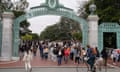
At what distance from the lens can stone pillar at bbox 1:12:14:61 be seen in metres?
24.5

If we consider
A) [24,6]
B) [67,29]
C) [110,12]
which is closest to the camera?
[110,12]

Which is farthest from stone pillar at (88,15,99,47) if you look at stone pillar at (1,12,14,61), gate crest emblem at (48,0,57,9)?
stone pillar at (1,12,14,61)

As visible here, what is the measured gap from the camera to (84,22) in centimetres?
2612

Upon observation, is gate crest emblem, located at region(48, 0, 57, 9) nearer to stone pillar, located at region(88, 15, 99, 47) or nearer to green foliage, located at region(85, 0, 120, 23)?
stone pillar, located at region(88, 15, 99, 47)

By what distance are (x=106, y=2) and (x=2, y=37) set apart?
15.0 metres

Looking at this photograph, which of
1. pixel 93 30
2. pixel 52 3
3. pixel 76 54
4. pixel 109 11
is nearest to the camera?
pixel 76 54

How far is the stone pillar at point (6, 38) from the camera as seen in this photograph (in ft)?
80.4

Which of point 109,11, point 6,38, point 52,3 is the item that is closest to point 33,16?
point 52,3

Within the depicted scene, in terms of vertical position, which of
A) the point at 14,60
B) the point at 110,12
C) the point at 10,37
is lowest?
the point at 14,60

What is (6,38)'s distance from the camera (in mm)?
24625

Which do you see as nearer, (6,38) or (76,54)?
(76,54)

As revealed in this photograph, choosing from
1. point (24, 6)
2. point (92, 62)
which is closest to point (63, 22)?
point (24, 6)

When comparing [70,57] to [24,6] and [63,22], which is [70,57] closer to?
[24,6]

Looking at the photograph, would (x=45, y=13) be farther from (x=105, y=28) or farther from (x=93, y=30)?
(x=105, y=28)
